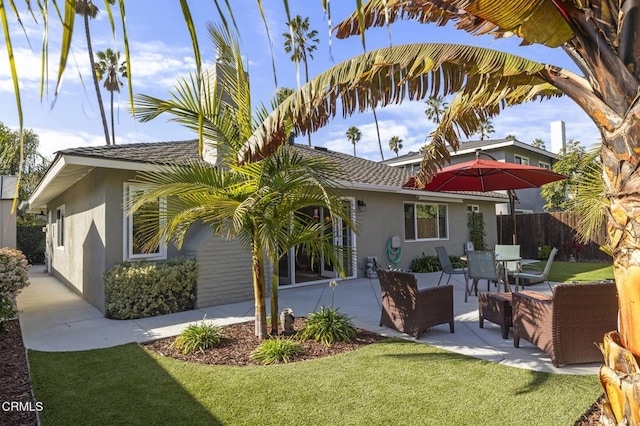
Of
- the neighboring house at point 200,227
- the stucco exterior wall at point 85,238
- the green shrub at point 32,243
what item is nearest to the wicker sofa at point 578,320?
the neighboring house at point 200,227

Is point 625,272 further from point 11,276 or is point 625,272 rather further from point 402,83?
point 11,276

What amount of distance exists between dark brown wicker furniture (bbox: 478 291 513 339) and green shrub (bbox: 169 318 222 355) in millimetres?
4488

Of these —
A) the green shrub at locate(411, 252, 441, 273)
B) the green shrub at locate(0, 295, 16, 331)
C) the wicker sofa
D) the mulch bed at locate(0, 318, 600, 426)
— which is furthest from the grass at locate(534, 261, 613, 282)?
the green shrub at locate(0, 295, 16, 331)

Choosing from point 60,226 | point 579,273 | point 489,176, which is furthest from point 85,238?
point 579,273

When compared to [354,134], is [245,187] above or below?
below

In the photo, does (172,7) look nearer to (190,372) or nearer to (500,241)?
(190,372)

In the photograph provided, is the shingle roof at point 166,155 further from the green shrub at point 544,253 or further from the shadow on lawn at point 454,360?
the green shrub at point 544,253

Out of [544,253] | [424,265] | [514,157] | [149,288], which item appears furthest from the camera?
[514,157]

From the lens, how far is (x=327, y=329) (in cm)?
616

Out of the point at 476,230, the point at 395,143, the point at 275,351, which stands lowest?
the point at 275,351

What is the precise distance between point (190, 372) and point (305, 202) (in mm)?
2774

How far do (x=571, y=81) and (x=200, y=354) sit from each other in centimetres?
554

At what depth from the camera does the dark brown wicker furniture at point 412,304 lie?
606 centimetres

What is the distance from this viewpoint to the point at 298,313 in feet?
26.6
